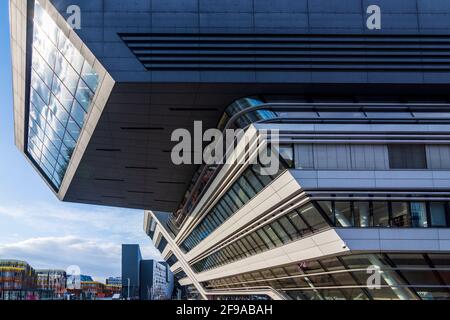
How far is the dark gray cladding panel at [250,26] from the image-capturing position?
67.1 feet

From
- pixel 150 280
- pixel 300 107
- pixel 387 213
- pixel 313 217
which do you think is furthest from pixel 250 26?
pixel 150 280

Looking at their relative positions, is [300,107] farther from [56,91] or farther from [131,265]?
[131,265]

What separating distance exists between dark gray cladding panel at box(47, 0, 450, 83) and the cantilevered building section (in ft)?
0.16

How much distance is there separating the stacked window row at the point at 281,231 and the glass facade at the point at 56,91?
33.4 feet

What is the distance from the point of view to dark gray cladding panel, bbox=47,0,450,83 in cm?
2045

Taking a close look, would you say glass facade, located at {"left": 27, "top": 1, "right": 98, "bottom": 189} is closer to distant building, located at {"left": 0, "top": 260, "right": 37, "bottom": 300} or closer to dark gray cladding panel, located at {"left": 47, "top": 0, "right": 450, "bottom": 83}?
dark gray cladding panel, located at {"left": 47, "top": 0, "right": 450, "bottom": 83}

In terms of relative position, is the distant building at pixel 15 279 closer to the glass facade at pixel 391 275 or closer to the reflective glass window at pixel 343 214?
the glass facade at pixel 391 275

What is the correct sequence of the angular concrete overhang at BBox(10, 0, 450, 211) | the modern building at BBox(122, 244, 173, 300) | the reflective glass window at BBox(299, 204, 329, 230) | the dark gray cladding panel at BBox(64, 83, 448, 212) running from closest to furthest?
the reflective glass window at BBox(299, 204, 329, 230) < the angular concrete overhang at BBox(10, 0, 450, 211) < the dark gray cladding panel at BBox(64, 83, 448, 212) < the modern building at BBox(122, 244, 173, 300)

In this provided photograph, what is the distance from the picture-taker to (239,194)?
78.7 ft

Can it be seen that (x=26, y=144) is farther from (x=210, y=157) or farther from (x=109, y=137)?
(x=210, y=157)

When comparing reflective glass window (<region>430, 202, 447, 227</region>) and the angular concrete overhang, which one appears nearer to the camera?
reflective glass window (<region>430, 202, 447, 227</region>)

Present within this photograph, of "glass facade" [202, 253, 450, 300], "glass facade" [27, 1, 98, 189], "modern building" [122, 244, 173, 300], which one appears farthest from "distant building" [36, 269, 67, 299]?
"glass facade" [202, 253, 450, 300]

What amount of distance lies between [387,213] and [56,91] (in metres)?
19.8
